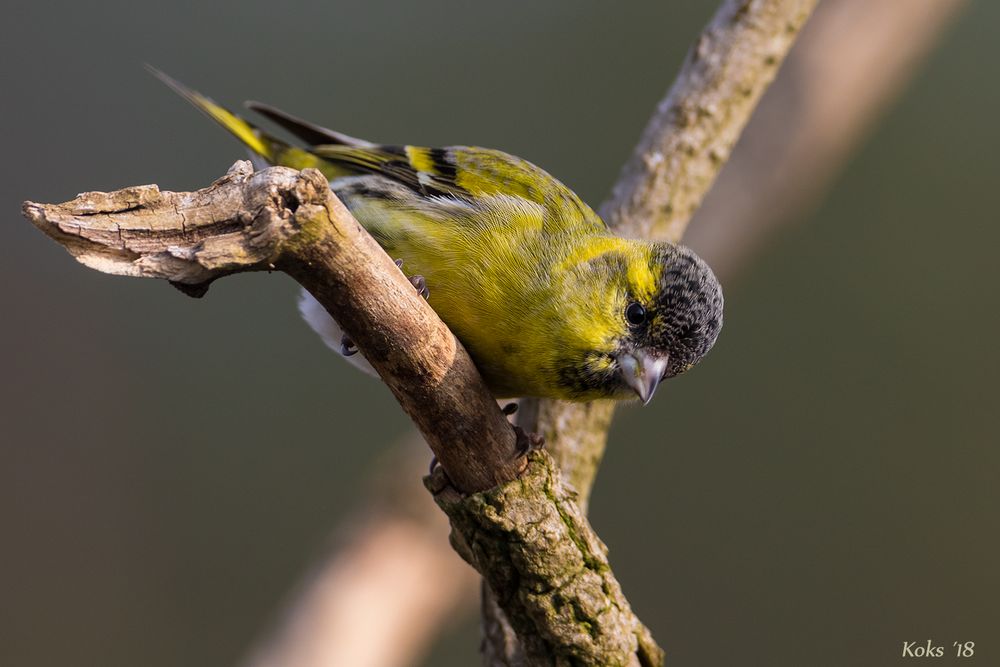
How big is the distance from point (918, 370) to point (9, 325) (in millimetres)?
5772

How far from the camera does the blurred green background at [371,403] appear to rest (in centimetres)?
531

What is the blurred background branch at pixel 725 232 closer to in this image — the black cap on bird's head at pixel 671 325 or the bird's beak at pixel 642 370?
the black cap on bird's head at pixel 671 325

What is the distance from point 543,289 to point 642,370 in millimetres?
349

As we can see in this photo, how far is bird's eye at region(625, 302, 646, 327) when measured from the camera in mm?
2393

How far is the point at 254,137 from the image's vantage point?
322cm

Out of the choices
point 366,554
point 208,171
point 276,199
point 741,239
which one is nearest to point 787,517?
point 741,239

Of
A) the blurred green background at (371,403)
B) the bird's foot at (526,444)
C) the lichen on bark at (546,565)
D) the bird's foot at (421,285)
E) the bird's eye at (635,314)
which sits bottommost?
the blurred green background at (371,403)

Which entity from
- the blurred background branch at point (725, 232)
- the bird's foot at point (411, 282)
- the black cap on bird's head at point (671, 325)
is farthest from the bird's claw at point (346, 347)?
the blurred background branch at point (725, 232)

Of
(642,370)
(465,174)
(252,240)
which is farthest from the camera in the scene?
(465,174)

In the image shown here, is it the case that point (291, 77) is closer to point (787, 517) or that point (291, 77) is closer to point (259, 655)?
point (259, 655)

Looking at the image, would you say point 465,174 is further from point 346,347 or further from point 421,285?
point 346,347

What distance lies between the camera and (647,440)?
19.3ft

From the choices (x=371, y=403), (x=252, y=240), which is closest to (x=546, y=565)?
(x=252, y=240)

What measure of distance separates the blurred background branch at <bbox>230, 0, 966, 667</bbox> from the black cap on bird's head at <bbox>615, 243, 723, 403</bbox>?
1877mm
